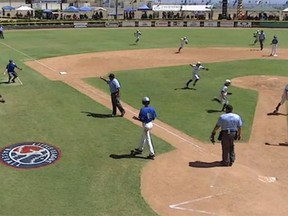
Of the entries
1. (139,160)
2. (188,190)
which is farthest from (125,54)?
(188,190)

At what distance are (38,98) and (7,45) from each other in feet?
79.5

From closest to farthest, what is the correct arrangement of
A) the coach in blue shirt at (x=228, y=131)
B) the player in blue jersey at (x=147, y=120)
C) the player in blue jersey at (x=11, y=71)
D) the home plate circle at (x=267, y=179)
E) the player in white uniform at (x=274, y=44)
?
the home plate circle at (x=267, y=179) → the coach in blue shirt at (x=228, y=131) → the player in blue jersey at (x=147, y=120) → the player in blue jersey at (x=11, y=71) → the player in white uniform at (x=274, y=44)

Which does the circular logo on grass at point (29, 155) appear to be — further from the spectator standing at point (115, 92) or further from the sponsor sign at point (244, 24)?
the sponsor sign at point (244, 24)

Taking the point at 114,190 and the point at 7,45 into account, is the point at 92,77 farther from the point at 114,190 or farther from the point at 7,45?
the point at 7,45

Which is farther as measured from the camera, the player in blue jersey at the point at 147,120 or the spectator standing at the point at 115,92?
the spectator standing at the point at 115,92

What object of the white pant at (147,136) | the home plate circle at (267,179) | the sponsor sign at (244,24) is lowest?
the home plate circle at (267,179)

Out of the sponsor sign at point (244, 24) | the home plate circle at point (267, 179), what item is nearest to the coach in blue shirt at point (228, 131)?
the home plate circle at point (267, 179)

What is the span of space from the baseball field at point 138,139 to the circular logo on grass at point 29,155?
6.4 inches

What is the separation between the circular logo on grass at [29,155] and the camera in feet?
41.2

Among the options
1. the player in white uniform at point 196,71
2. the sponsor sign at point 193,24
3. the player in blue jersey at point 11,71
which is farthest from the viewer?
the sponsor sign at point 193,24

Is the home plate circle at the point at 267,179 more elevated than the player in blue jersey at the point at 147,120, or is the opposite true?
the player in blue jersey at the point at 147,120

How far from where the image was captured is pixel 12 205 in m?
9.95

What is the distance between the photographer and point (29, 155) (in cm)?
1327

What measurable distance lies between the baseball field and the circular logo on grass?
0.53ft
